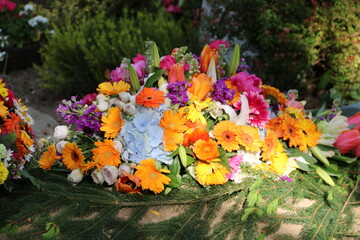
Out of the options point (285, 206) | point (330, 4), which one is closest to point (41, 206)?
point (285, 206)

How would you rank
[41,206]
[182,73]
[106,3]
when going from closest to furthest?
[41,206] < [182,73] < [106,3]

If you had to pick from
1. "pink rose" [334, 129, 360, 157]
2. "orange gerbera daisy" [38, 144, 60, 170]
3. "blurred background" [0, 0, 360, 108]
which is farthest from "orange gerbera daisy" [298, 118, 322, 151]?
"blurred background" [0, 0, 360, 108]

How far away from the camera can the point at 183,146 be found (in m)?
1.81

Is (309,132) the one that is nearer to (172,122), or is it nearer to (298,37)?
(172,122)

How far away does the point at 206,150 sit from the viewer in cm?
172

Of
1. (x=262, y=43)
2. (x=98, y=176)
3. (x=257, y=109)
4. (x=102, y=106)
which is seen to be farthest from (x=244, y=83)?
(x=262, y=43)

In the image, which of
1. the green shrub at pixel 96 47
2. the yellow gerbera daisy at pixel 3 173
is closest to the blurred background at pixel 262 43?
the green shrub at pixel 96 47

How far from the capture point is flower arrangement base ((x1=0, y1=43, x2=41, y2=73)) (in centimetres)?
517

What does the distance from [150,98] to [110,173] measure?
37 centimetres

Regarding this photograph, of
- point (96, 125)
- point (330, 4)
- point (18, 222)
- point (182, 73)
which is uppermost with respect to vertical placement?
point (330, 4)

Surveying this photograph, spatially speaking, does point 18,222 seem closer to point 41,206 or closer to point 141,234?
point 41,206

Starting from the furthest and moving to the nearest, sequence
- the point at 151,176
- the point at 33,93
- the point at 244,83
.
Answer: the point at 33,93, the point at 244,83, the point at 151,176


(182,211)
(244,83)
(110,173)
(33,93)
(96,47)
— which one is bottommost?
(33,93)

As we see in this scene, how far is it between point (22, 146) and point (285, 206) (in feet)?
→ 3.96
